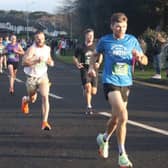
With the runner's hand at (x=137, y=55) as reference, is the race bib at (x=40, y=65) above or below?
below

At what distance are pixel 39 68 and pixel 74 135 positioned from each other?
1.49 metres

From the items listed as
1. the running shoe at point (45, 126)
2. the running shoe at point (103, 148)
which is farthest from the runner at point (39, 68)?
the running shoe at point (103, 148)

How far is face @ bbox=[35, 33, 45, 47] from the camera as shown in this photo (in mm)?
11041

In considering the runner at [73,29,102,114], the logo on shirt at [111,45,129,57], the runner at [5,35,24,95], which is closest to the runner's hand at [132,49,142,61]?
the logo on shirt at [111,45,129,57]

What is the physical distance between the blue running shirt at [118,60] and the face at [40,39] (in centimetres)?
269

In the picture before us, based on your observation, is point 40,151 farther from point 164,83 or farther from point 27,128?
point 164,83

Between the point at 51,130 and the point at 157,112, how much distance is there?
3.61 metres

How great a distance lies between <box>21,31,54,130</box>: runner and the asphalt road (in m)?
0.49

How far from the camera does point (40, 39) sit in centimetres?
1108

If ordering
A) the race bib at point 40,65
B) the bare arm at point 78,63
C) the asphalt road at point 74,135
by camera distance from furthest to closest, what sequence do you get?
the bare arm at point 78,63 < the race bib at point 40,65 < the asphalt road at point 74,135

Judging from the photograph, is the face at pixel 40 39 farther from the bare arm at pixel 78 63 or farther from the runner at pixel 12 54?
the runner at pixel 12 54

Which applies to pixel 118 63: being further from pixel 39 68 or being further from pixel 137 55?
pixel 39 68

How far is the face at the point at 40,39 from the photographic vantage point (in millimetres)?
11041

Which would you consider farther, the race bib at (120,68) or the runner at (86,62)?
the runner at (86,62)
